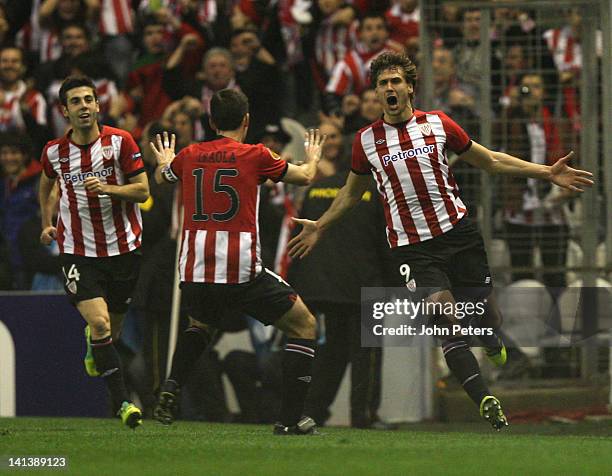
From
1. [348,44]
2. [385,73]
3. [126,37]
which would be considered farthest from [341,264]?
[126,37]

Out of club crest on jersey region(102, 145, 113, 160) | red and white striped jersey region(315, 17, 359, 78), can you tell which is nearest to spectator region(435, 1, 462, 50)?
red and white striped jersey region(315, 17, 359, 78)

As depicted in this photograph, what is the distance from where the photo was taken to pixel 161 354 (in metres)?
11.8

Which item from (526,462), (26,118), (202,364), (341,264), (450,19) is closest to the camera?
(526,462)

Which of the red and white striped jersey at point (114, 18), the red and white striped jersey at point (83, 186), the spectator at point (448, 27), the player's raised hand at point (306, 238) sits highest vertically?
the red and white striped jersey at point (114, 18)

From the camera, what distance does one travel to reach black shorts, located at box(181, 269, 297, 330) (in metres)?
8.34

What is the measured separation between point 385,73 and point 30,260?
5.05 meters

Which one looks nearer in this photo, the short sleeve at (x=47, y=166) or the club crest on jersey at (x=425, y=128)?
the club crest on jersey at (x=425, y=128)

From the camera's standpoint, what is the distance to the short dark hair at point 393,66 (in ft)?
28.4

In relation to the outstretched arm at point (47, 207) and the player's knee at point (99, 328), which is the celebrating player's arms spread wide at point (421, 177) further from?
the outstretched arm at point (47, 207)

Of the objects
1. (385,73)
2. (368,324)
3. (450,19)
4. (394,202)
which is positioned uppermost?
(450,19)

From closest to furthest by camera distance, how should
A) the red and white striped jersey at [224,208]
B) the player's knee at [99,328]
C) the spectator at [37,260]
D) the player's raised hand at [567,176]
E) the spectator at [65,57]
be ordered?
1. the red and white striped jersey at [224,208]
2. the player's raised hand at [567,176]
3. the player's knee at [99,328]
4. the spectator at [37,260]
5. the spectator at [65,57]

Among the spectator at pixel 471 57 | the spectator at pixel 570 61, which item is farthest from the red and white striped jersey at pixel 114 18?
the spectator at pixel 570 61

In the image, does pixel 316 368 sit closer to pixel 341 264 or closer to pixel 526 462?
pixel 341 264

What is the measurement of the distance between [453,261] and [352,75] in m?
5.31
